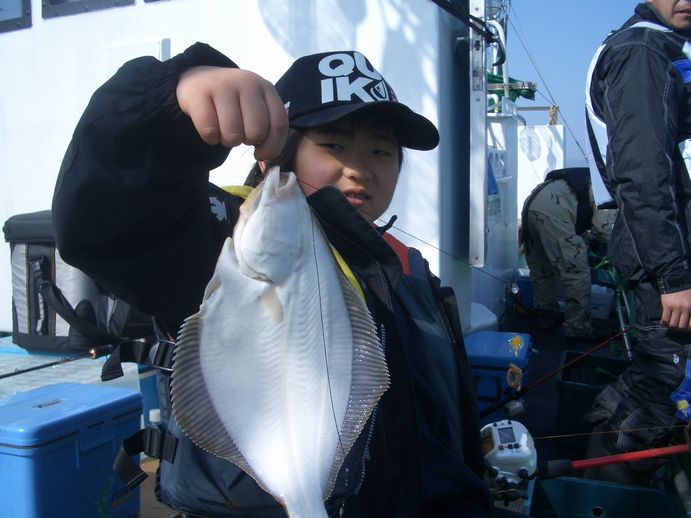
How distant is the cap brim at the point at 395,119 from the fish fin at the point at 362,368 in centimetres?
50

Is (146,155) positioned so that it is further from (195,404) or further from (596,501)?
(596,501)

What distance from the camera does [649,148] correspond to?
86.8 inches

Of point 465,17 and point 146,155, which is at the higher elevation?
point 465,17

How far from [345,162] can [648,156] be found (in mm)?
1468

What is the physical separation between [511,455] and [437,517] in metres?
1.01

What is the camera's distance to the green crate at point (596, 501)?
217cm

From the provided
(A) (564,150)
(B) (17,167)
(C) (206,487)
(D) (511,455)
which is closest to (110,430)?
(C) (206,487)

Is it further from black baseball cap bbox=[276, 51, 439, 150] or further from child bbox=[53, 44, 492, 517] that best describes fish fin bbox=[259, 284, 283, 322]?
black baseball cap bbox=[276, 51, 439, 150]

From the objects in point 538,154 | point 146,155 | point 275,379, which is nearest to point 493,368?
point 275,379

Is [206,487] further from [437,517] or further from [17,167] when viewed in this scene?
[17,167]

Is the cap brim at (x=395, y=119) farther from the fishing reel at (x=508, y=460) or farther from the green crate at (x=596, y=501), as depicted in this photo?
the green crate at (x=596, y=501)

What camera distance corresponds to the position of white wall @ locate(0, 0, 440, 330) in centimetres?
296

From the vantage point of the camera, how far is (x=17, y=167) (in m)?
3.80

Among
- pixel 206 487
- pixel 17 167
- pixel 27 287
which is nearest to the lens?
pixel 206 487
